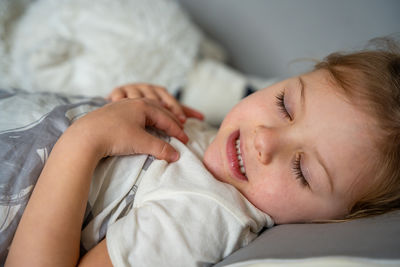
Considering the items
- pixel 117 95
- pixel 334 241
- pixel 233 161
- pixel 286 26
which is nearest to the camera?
pixel 334 241

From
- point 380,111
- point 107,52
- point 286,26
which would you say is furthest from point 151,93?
point 286,26

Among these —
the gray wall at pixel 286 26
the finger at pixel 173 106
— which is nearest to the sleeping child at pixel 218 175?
the finger at pixel 173 106

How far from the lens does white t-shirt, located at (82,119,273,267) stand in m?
0.62

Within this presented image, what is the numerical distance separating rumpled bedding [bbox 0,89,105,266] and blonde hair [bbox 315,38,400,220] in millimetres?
674

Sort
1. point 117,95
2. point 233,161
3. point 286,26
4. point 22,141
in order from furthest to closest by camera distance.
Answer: point 286,26 → point 117,95 → point 233,161 → point 22,141

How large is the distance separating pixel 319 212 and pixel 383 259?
0.28 m

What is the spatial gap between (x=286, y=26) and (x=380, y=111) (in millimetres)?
1152

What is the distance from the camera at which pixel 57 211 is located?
630 millimetres

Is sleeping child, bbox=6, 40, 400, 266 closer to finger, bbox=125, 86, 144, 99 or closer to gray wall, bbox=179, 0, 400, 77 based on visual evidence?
finger, bbox=125, 86, 144, 99

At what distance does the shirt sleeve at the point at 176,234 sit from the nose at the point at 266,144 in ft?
0.48

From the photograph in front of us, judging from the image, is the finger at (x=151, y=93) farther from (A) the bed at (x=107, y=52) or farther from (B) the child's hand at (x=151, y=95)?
(A) the bed at (x=107, y=52)

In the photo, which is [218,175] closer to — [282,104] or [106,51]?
[282,104]

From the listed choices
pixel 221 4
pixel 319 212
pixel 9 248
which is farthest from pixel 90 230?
pixel 221 4

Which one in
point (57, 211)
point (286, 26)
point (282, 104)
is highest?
point (286, 26)
